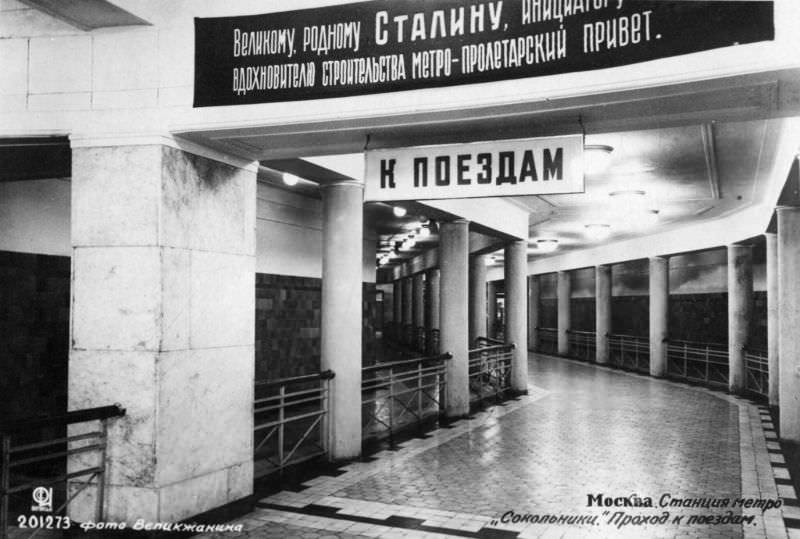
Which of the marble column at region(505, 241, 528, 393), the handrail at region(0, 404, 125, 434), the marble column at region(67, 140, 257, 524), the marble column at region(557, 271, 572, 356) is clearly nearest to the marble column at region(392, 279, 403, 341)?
the marble column at region(557, 271, 572, 356)

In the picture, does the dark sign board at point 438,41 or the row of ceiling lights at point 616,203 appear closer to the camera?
the dark sign board at point 438,41

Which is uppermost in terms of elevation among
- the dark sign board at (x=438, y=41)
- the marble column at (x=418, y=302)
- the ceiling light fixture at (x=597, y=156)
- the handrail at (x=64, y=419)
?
the ceiling light fixture at (x=597, y=156)

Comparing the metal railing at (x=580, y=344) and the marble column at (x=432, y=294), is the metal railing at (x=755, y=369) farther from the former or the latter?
the marble column at (x=432, y=294)

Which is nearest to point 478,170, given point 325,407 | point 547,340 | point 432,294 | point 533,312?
point 325,407

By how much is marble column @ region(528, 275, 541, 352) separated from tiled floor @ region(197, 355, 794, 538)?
50.9ft

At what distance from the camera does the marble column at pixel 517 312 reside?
13.6 m

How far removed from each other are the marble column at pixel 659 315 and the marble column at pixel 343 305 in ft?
38.0

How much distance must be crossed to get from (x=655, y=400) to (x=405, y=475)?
7649 mm

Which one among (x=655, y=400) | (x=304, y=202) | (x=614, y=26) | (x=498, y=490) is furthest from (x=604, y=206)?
(x=614, y=26)

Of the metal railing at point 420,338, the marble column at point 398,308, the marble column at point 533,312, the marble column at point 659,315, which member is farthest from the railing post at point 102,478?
the marble column at point 398,308

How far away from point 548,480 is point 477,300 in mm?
10341

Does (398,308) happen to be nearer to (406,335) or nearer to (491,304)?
(406,335)

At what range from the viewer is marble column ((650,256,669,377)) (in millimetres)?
16672

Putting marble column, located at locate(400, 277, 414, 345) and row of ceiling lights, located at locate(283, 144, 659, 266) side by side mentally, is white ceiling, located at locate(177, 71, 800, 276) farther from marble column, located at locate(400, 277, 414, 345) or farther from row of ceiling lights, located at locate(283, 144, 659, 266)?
marble column, located at locate(400, 277, 414, 345)
